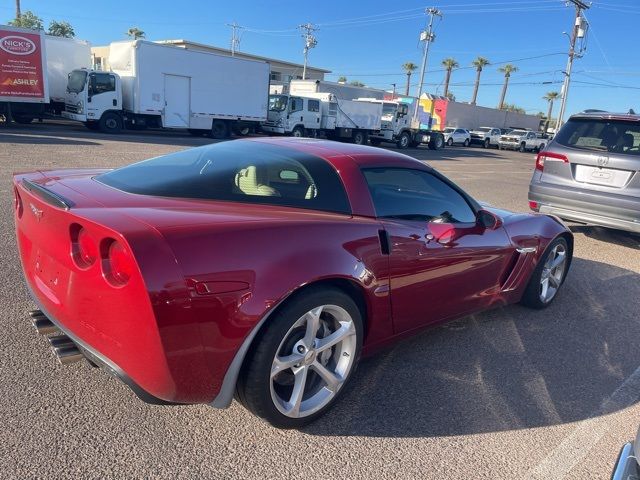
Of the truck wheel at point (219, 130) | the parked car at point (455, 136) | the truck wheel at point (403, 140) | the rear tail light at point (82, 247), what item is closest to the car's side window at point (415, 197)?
the rear tail light at point (82, 247)

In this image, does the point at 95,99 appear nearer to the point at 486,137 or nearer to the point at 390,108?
the point at 390,108

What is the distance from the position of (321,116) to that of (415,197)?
23.8 metres

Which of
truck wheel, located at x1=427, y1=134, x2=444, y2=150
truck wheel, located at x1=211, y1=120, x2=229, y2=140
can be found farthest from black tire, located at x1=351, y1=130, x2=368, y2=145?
truck wheel, located at x1=211, y1=120, x2=229, y2=140

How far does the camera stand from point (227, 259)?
2170mm

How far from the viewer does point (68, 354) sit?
235 cm

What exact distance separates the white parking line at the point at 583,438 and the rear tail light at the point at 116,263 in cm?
203

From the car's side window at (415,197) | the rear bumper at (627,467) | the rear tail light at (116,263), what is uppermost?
the car's side window at (415,197)

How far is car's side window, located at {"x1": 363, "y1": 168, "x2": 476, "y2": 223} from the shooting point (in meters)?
3.10

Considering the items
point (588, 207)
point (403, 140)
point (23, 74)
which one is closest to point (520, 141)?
point (403, 140)

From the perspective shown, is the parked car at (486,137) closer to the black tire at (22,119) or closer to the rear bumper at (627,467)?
the black tire at (22,119)

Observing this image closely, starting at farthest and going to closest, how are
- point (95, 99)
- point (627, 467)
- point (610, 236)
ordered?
point (95, 99), point (610, 236), point (627, 467)

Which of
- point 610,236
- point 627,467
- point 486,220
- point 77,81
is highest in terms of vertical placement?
point 77,81

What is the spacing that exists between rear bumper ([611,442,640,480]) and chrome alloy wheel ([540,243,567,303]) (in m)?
2.61

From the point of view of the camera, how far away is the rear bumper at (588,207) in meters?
6.40
